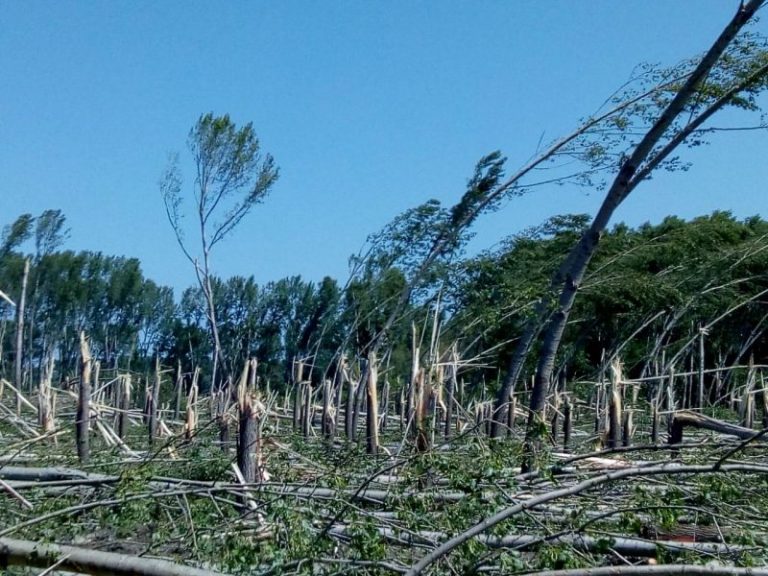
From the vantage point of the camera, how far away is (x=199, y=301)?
127 ft

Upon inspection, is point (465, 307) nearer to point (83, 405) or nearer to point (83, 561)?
point (83, 405)

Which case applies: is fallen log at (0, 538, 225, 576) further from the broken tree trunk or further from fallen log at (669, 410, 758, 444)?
fallen log at (669, 410, 758, 444)

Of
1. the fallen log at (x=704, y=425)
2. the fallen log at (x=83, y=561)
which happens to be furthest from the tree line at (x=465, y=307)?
the fallen log at (x=83, y=561)

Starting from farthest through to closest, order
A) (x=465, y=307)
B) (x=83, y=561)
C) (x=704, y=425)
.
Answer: (x=465, y=307) < (x=704, y=425) < (x=83, y=561)

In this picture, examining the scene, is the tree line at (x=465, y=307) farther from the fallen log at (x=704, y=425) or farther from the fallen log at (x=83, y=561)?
the fallen log at (x=83, y=561)

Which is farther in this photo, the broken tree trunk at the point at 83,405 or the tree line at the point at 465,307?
the tree line at the point at 465,307

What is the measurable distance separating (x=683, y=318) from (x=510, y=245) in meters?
7.27

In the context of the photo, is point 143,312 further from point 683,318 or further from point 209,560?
point 209,560

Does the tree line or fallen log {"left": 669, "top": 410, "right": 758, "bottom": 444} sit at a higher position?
the tree line

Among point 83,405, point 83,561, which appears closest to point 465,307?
point 83,405

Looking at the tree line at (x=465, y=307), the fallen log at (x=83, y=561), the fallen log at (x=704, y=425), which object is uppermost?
the tree line at (x=465, y=307)

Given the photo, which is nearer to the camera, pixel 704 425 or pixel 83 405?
pixel 704 425

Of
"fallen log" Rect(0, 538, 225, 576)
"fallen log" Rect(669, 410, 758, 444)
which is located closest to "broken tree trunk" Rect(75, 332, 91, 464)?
"fallen log" Rect(0, 538, 225, 576)

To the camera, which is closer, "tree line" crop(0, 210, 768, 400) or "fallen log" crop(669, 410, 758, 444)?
"fallen log" crop(669, 410, 758, 444)
